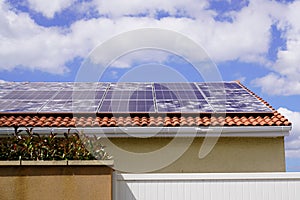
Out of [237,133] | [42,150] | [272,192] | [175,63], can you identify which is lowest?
[272,192]

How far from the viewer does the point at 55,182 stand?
27.6ft

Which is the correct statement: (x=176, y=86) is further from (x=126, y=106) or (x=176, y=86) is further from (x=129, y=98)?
(x=126, y=106)

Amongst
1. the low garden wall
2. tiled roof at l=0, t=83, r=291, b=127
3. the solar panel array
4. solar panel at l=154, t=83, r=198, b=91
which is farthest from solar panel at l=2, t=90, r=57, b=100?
the low garden wall

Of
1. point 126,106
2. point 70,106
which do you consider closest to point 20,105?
point 70,106

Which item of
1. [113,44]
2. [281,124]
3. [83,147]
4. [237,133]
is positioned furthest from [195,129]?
[83,147]

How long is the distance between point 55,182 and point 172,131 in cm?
385

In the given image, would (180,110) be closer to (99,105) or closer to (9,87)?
(99,105)

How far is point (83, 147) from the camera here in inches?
337

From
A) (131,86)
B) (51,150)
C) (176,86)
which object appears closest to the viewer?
(51,150)

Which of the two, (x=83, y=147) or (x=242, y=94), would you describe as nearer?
(x=83, y=147)

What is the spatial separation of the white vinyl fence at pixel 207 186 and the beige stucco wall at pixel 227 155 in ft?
8.92

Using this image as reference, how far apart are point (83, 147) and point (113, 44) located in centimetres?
373

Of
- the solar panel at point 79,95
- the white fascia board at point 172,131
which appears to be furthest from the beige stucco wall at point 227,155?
the solar panel at point 79,95

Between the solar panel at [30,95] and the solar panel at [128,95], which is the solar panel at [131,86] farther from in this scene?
the solar panel at [30,95]
